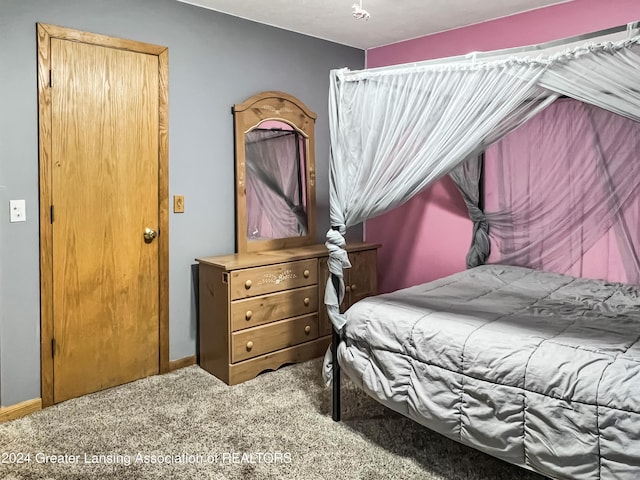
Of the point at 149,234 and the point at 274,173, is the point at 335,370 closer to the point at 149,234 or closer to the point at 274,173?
the point at 149,234

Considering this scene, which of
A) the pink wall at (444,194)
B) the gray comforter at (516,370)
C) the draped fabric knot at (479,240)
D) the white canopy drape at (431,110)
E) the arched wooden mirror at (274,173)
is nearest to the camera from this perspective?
the gray comforter at (516,370)

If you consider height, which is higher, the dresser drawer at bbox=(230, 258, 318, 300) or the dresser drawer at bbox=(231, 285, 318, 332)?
the dresser drawer at bbox=(230, 258, 318, 300)

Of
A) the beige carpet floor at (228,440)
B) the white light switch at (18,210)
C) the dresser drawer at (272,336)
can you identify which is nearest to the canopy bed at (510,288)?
the beige carpet floor at (228,440)

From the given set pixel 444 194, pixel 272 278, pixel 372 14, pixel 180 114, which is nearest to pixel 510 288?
pixel 444 194

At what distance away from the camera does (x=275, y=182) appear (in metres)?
3.90

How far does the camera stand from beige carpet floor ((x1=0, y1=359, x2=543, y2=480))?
2242 millimetres

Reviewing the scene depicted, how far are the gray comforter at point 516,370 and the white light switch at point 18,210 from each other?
6.19 ft

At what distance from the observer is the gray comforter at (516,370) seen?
1766 millimetres

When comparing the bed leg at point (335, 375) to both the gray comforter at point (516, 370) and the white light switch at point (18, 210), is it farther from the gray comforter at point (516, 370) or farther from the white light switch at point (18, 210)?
the white light switch at point (18, 210)

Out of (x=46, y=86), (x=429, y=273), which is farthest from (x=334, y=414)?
(x=46, y=86)

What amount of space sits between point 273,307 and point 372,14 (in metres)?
2.24

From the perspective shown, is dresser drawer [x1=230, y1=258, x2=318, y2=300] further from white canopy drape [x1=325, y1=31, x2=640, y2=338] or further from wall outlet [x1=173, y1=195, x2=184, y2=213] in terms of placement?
white canopy drape [x1=325, y1=31, x2=640, y2=338]

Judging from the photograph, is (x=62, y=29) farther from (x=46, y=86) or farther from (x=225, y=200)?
(x=225, y=200)

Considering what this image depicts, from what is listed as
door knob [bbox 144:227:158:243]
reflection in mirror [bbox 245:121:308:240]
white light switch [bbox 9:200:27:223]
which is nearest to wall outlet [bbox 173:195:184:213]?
door knob [bbox 144:227:158:243]
